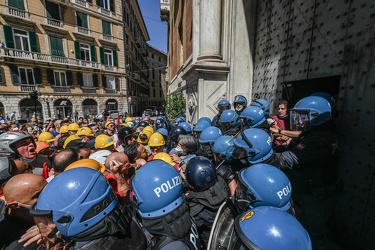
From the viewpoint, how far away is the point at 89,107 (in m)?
21.6

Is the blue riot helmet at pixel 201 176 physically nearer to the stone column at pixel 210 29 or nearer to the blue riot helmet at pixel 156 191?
the blue riot helmet at pixel 156 191

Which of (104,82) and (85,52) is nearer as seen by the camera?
(85,52)

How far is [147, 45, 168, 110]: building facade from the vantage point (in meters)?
46.8

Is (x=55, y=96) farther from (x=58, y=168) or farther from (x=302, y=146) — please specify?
(x=302, y=146)

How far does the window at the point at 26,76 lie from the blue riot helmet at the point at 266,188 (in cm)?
2346

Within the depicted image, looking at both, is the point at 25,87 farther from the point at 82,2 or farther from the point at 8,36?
the point at 82,2

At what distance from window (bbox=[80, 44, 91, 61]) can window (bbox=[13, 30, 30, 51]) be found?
4937 millimetres

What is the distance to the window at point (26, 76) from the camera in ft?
54.8

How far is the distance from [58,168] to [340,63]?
465 cm

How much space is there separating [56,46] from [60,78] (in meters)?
3.43

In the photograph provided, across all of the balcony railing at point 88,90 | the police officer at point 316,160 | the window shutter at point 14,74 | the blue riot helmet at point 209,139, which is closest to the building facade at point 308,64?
the police officer at point 316,160

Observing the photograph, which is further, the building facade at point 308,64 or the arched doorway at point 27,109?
the arched doorway at point 27,109

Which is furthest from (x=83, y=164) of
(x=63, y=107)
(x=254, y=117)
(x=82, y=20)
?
(x=82, y=20)

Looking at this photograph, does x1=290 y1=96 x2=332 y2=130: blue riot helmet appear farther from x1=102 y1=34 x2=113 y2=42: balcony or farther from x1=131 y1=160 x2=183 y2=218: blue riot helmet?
x1=102 y1=34 x2=113 y2=42: balcony
